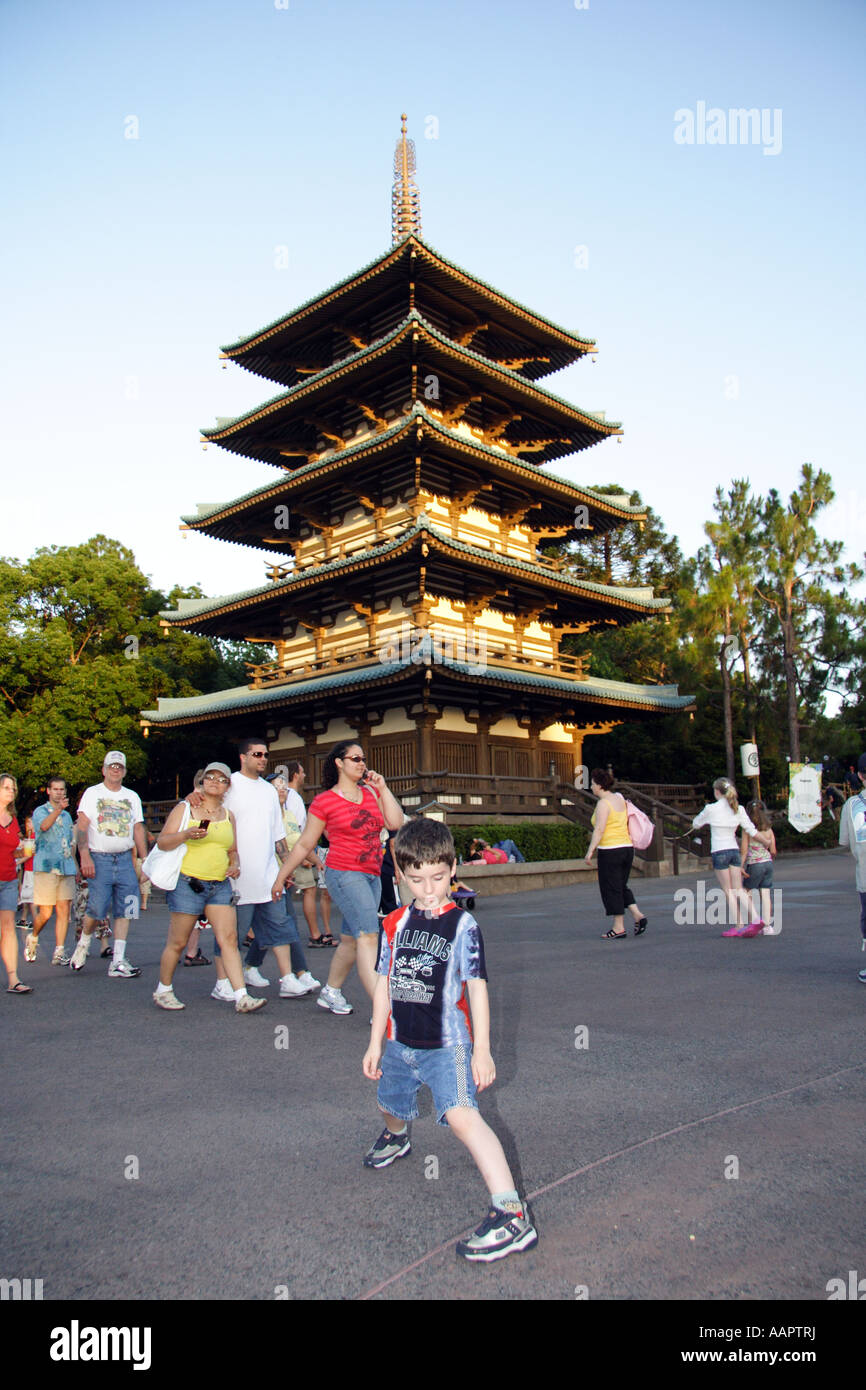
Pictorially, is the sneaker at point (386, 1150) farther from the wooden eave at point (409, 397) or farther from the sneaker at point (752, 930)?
the wooden eave at point (409, 397)

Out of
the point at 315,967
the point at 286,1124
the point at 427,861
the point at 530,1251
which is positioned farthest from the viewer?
the point at 315,967

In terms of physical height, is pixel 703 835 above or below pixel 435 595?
below

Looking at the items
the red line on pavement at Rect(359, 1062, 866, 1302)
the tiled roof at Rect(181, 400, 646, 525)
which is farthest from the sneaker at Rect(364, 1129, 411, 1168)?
Result: the tiled roof at Rect(181, 400, 646, 525)

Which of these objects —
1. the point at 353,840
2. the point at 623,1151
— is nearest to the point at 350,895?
the point at 353,840

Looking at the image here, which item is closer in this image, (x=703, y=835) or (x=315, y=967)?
(x=315, y=967)

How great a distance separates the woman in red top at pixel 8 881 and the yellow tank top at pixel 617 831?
19.7 ft

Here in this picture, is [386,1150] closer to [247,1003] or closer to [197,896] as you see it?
[247,1003]

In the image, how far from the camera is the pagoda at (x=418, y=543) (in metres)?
23.2

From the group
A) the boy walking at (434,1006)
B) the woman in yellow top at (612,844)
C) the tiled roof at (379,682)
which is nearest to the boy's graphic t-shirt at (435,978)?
the boy walking at (434,1006)

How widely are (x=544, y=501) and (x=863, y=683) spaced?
13.1 m

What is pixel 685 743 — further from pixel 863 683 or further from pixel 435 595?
pixel 435 595

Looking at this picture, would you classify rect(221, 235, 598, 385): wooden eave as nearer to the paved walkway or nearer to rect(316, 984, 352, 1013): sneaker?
rect(316, 984, 352, 1013): sneaker

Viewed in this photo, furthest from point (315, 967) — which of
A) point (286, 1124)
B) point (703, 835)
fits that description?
point (703, 835)

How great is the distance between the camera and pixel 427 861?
3.36 metres
